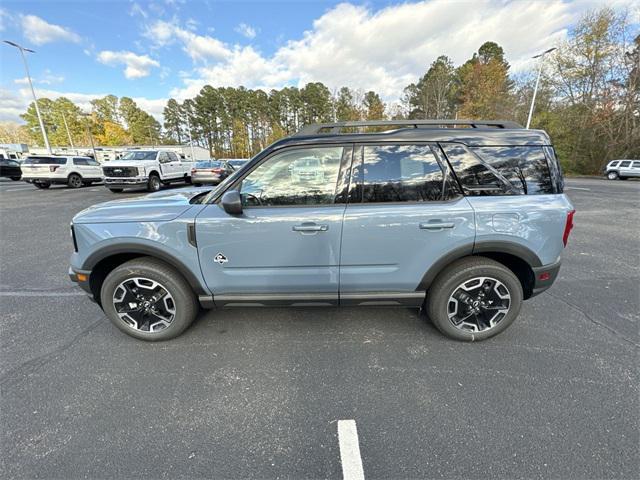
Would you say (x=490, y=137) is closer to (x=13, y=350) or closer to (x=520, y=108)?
(x=13, y=350)

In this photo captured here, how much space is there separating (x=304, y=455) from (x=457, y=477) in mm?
860

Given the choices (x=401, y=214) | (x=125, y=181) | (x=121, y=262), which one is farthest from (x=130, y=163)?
(x=401, y=214)

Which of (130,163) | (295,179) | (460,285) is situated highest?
(130,163)

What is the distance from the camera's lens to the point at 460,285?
Answer: 2.58m

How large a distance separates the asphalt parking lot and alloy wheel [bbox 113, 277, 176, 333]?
203mm

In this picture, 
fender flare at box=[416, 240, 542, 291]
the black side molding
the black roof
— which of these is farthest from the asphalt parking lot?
the black roof

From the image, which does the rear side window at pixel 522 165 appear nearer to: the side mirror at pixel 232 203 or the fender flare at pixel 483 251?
the fender flare at pixel 483 251

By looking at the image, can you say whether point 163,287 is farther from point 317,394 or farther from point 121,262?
point 317,394

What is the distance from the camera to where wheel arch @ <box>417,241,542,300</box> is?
246 cm

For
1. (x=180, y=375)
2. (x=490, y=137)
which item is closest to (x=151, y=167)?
(x=180, y=375)

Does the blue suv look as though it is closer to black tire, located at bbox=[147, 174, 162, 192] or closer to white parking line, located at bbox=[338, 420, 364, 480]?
white parking line, located at bbox=[338, 420, 364, 480]

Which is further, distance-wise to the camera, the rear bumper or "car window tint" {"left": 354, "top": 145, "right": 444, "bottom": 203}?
the rear bumper

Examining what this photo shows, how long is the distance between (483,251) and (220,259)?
88.9 inches

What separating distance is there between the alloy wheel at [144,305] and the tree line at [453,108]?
3456cm
